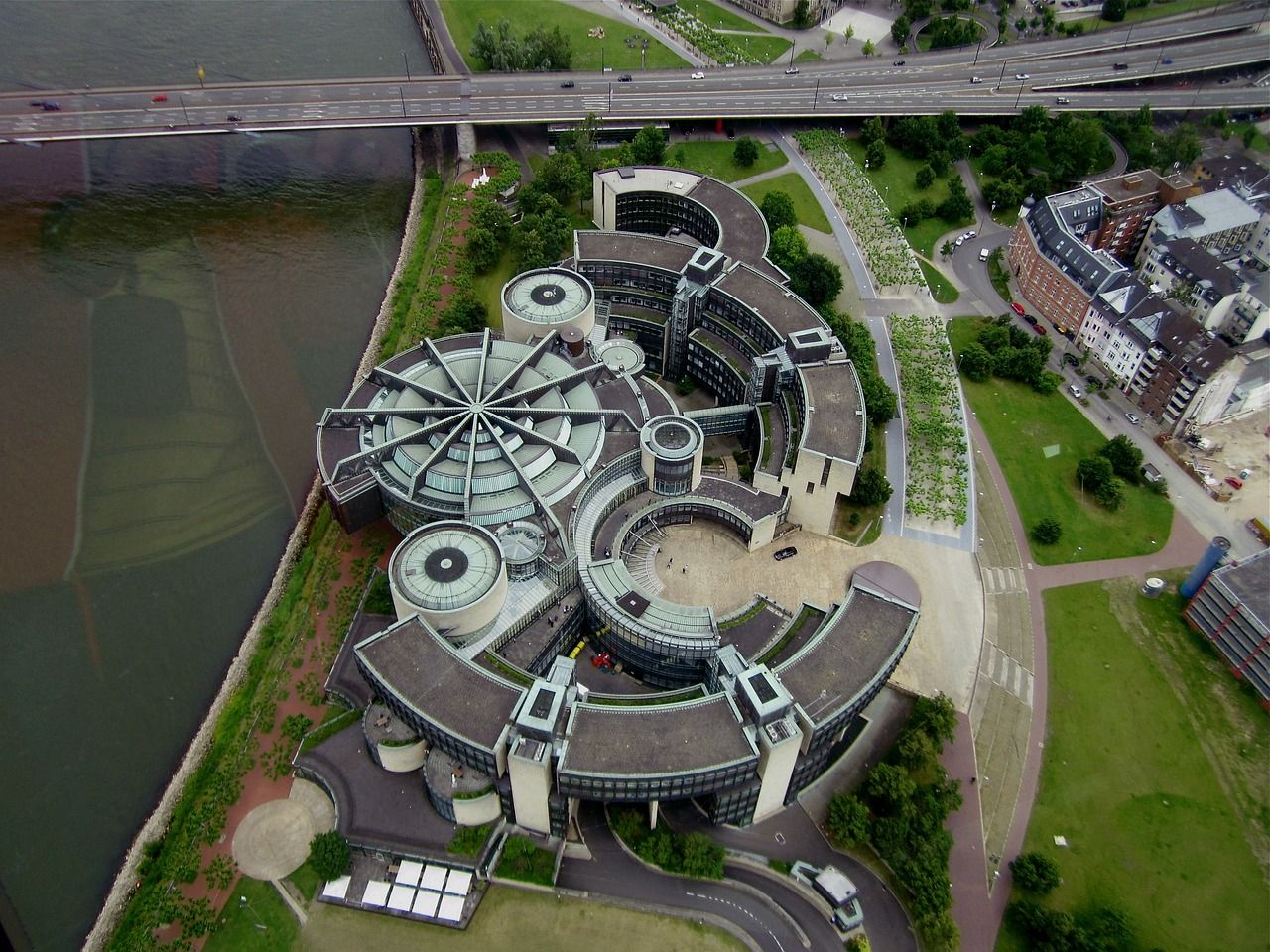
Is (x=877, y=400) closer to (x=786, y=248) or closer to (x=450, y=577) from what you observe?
(x=786, y=248)

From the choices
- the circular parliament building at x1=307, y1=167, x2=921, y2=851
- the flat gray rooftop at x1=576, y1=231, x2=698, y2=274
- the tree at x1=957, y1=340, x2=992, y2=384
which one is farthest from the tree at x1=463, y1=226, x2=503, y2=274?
the tree at x1=957, y1=340, x2=992, y2=384

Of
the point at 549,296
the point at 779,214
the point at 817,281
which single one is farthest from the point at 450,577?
the point at 779,214

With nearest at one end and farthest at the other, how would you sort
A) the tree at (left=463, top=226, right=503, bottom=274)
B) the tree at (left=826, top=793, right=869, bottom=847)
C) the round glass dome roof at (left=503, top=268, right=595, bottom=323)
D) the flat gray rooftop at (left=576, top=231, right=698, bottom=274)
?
the tree at (left=826, top=793, right=869, bottom=847)
the round glass dome roof at (left=503, top=268, right=595, bottom=323)
the flat gray rooftop at (left=576, top=231, right=698, bottom=274)
the tree at (left=463, top=226, right=503, bottom=274)

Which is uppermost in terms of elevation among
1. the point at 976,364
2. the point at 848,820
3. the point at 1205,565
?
the point at 976,364

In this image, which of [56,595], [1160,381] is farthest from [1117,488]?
[56,595]

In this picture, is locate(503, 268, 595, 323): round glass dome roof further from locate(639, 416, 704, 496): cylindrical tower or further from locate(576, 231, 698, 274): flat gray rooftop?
locate(639, 416, 704, 496): cylindrical tower

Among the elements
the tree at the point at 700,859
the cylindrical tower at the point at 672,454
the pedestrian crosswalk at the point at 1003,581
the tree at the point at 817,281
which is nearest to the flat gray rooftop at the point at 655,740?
the tree at the point at 700,859
